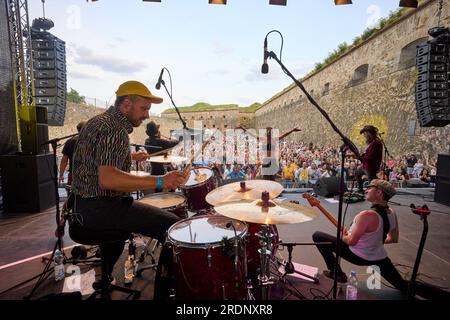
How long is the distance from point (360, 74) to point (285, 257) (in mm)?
13065

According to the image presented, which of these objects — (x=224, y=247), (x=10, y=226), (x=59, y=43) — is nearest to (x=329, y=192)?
(x=224, y=247)

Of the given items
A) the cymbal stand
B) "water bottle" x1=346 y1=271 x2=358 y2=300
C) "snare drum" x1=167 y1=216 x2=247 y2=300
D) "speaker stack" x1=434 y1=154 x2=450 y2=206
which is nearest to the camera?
"snare drum" x1=167 y1=216 x2=247 y2=300

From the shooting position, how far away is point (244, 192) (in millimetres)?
2521

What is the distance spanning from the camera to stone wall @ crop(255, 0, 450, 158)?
8.37m

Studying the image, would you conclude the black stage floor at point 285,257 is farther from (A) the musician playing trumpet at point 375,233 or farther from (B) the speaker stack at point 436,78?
(B) the speaker stack at point 436,78

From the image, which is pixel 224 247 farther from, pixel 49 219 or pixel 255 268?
pixel 49 219

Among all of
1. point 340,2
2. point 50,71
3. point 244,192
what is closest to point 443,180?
point 340,2

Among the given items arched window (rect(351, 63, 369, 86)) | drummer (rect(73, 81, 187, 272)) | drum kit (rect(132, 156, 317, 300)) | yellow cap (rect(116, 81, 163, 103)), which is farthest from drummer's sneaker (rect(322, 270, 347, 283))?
arched window (rect(351, 63, 369, 86))

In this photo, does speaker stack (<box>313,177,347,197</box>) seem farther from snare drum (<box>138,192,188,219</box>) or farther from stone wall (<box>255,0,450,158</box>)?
snare drum (<box>138,192,188,219</box>)

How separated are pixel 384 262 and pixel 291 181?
252 inches

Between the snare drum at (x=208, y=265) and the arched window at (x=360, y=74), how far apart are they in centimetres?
1369

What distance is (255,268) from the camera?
2.42 metres

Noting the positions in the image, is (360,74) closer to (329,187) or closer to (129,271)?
(329,187)

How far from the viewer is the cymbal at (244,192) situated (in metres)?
2.40
